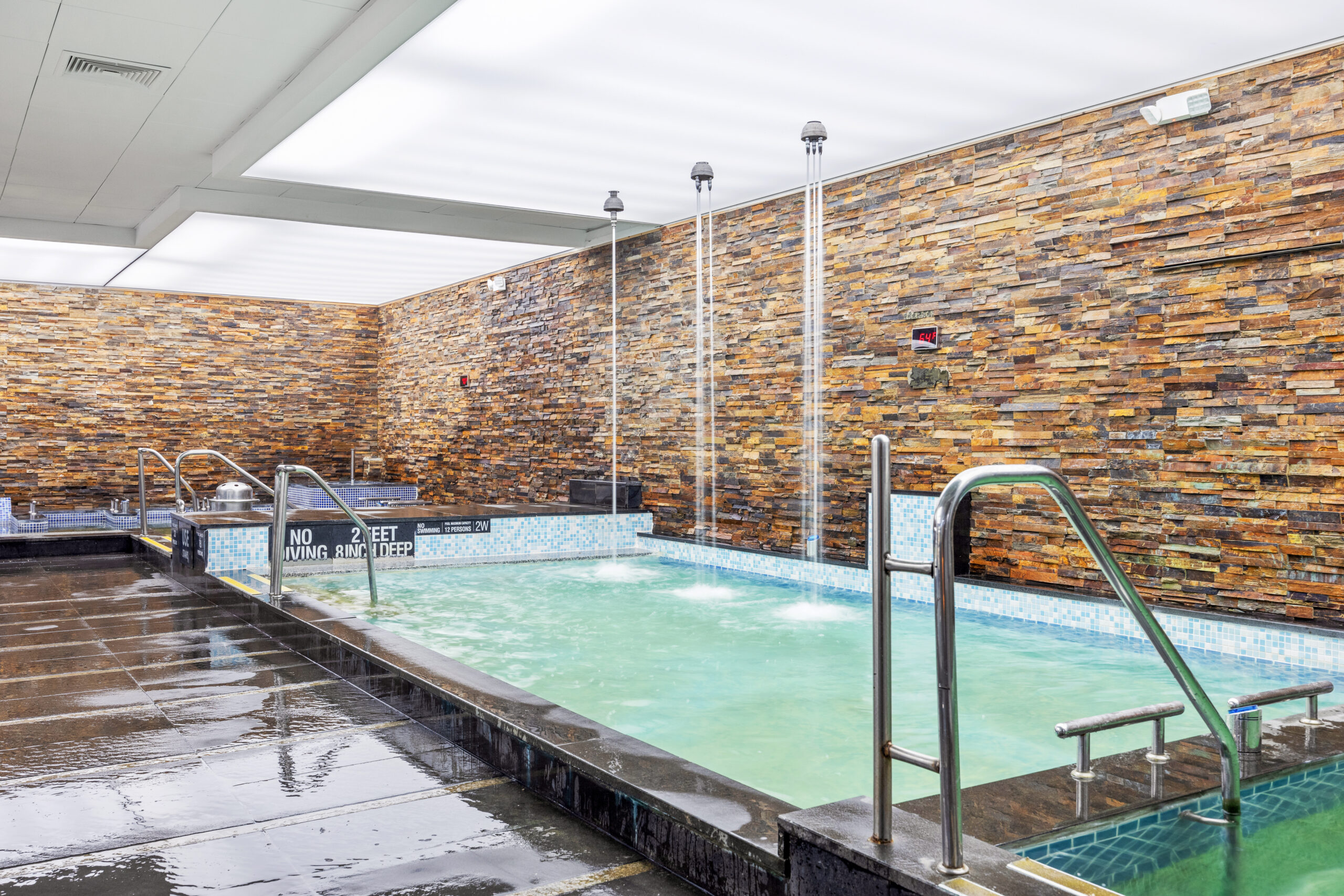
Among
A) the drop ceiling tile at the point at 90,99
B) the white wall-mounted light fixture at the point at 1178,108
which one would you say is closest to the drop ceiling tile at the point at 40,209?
the drop ceiling tile at the point at 90,99

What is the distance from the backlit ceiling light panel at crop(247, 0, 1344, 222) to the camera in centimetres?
469

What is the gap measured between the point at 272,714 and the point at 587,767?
1.50 m

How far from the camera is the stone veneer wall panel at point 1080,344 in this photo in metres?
4.96

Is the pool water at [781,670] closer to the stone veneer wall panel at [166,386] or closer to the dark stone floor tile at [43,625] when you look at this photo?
the dark stone floor tile at [43,625]

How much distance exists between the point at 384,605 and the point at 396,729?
120 inches

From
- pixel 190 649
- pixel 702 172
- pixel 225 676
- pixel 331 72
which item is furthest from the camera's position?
pixel 702 172

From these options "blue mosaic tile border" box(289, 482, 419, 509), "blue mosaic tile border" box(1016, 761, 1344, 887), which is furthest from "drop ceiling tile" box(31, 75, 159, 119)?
"blue mosaic tile border" box(289, 482, 419, 509)

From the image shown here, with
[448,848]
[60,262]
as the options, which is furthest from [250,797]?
[60,262]

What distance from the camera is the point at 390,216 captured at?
883cm

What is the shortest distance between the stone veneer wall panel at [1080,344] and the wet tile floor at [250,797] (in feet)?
13.7

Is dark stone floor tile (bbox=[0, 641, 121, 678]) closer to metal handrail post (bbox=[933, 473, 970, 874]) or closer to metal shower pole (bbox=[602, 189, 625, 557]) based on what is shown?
metal handrail post (bbox=[933, 473, 970, 874])

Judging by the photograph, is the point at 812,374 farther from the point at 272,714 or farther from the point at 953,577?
the point at 953,577

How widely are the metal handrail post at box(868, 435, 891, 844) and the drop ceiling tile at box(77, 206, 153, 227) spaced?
30.0 feet

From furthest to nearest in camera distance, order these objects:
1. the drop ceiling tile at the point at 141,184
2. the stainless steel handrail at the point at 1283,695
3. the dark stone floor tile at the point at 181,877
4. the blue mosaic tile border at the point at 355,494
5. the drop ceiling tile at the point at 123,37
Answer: the blue mosaic tile border at the point at 355,494 → the drop ceiling tile at the point at 141,184 → the drop ceiling tile at the point at 123,37 → the stainless steel handrail at the point at 1283,695 → the dark stone floor tile at the point at 181,877
